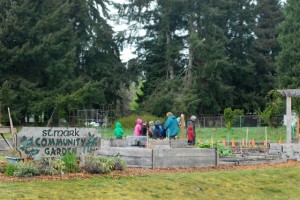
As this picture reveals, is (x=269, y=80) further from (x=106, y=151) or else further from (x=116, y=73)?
(x=106, y=151)

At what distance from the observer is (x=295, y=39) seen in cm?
4422

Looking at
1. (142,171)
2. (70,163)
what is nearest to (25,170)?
(70,163)

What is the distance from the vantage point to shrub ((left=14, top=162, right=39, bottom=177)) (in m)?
11.5

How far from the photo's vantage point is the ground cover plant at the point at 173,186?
1039cm

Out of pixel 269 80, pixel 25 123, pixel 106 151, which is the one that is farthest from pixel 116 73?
pixel 106 151

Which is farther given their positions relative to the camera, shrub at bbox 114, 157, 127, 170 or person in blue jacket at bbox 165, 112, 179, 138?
person in blue jacket at bbox 165, 112, 179, 138

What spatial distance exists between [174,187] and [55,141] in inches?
141

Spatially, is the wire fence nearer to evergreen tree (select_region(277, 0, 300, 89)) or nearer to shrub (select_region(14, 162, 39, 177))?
evergreen tree (select_region(277, 0, 300, 89))

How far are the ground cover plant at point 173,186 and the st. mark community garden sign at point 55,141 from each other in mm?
1451

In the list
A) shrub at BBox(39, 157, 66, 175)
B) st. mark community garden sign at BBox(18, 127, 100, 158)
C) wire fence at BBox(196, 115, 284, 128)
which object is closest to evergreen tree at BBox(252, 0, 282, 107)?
wire fence at BBox(196, 115, 284, 128)

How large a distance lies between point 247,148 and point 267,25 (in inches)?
1580

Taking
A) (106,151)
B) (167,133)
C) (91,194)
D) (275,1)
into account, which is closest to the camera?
(91,194)

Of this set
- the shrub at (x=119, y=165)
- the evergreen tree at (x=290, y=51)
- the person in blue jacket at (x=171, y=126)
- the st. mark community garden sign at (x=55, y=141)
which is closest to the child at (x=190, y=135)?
the person in blue jacket at (x=171, y=126)

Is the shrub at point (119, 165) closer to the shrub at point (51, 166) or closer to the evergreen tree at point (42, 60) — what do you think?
the shrub at point (51, 166)
